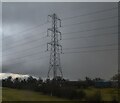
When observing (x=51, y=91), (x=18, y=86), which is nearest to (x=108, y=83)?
(x=18, y=86)

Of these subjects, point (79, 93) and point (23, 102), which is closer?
point (23, 102)

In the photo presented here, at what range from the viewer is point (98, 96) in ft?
120

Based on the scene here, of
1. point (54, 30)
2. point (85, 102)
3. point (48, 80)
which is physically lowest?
point (85, 102)

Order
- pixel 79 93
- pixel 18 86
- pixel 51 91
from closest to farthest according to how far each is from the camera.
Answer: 1. pixel 79 93
2. pixel 51 91
3. pixel 18 86

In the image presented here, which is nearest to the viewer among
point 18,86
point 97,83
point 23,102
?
point 23,102

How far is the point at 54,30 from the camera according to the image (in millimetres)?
50875

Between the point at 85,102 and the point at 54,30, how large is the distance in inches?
674

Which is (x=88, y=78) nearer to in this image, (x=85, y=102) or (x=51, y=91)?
(x=51, y=91)

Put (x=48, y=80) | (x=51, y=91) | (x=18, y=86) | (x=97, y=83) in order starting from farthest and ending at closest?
(x=97, y=83) → (x=18, y=86) → (x=48, y=80) → (x=51, y=91)

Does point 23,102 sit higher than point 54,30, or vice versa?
point 54,30

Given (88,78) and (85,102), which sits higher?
(88,78)

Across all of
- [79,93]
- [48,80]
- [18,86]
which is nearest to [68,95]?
[79,93]

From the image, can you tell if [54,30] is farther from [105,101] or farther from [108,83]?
[108,83]

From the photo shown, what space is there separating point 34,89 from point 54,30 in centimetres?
1494
